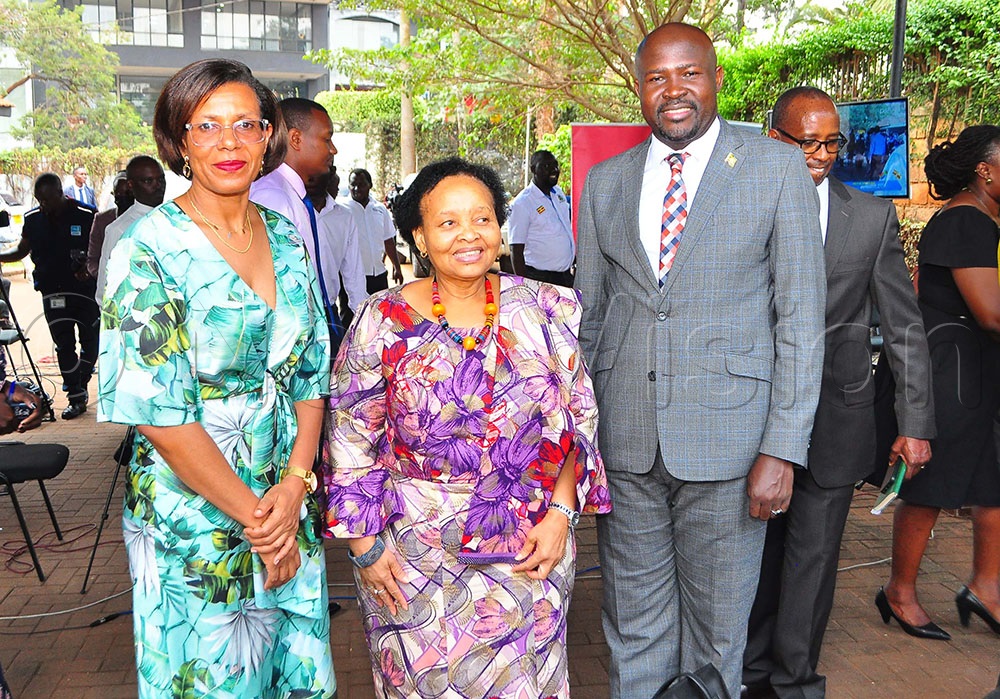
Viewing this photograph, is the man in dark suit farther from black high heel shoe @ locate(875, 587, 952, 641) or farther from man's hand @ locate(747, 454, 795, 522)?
black high heel shoe @ locate(875, 587, 952, 641)

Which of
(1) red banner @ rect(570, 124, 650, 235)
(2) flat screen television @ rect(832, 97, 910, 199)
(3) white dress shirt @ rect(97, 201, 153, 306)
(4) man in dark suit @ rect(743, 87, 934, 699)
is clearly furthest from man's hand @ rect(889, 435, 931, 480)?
(3) white dress shirt @ rect(97, 201, 153, 306)

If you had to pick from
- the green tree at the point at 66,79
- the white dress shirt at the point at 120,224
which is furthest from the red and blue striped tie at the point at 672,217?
the green tree at the point at 66,79

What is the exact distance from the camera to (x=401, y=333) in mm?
2572

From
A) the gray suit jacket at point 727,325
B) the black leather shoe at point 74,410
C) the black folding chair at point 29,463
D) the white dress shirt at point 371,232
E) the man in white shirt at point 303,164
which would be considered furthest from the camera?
the white dress shirt at point 371,232

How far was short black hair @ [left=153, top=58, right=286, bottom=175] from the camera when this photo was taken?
230 centimetres

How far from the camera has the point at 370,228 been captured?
34.6 ft

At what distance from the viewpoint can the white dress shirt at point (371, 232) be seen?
9555mm

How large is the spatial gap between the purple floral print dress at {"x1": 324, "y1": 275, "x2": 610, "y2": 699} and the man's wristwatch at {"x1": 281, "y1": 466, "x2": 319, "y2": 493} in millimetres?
132

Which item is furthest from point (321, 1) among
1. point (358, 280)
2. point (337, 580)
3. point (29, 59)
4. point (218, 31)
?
point (337, 580)

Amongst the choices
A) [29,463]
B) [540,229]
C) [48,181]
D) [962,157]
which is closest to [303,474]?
[29,463]

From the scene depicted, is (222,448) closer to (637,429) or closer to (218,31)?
(637,429)

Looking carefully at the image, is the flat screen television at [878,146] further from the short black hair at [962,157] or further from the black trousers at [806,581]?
the black trousers at [806,581]

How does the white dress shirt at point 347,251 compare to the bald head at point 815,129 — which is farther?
the white dress shirt at point 347,251

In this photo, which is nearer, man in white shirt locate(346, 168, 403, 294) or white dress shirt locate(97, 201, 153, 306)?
white dress shirt locate(97, 201, 153, 306)
